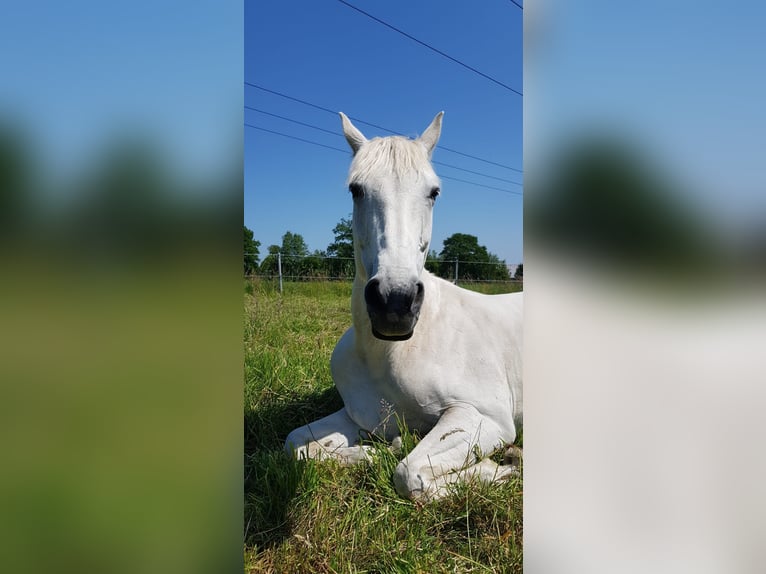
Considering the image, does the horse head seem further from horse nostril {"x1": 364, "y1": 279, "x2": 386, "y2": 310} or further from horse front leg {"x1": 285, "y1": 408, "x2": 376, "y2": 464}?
horse front leg {"x1": 285, "y1": 408, "x2": 376, "y2": 464}

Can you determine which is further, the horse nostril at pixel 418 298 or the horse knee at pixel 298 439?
the horse knee at pixel 298 439

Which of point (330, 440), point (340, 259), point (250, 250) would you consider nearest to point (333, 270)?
point (340, 259)

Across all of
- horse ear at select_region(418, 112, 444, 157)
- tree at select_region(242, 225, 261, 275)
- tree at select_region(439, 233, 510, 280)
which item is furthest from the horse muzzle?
horse ear at select_region(418, 112, 444, 157)

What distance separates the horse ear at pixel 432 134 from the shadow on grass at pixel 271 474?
41.6 inches

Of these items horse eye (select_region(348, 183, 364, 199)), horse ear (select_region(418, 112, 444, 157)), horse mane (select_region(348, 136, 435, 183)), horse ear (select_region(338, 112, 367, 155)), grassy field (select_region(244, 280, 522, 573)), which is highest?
horse ear (select_region(338, 112, 367, 155))

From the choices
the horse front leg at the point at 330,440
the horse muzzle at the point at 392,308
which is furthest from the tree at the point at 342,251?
the horse front leg at the point at 330,440

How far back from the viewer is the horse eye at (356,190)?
4.21 ft

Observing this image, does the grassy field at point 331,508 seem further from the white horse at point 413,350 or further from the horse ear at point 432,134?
the horse ear at point 432,134

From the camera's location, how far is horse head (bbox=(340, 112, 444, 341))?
1.06 meters
